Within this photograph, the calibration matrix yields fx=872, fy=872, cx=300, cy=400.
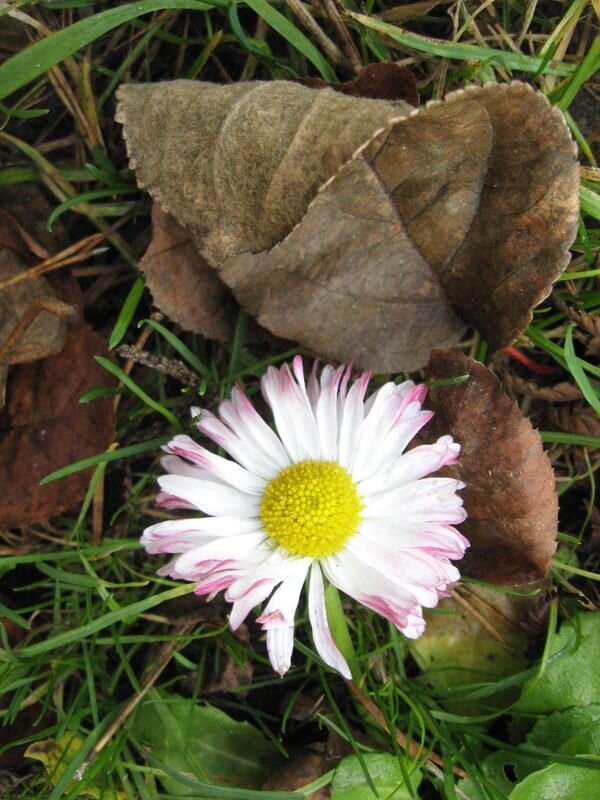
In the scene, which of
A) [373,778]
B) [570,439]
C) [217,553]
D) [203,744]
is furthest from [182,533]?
[570,439]

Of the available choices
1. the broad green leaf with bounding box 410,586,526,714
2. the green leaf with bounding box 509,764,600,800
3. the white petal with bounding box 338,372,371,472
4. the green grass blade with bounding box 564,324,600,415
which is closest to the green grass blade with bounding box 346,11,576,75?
the green grass blade with bounding box 564,324,600,415

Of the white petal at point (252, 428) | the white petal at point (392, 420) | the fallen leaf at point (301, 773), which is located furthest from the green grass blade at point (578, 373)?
the fallen leaf at point (301, 773)

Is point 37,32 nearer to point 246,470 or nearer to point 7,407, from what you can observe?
point 7,407

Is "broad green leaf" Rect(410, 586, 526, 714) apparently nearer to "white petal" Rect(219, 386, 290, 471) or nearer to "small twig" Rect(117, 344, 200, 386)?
"white petal" Rect(219, 386, 290, 471)

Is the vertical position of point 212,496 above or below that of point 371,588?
above

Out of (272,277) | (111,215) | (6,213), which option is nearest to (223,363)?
(272,277)

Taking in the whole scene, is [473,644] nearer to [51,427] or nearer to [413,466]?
[413,466]

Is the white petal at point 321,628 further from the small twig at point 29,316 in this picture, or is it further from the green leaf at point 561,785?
the small twig at point 29,316
